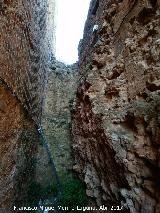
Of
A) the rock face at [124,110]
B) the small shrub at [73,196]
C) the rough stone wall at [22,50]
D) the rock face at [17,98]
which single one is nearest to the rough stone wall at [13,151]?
the rock face at [17,98]

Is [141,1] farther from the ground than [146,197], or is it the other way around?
[141,1]

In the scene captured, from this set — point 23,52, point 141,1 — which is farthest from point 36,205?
point 141,1

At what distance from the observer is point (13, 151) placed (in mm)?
5898

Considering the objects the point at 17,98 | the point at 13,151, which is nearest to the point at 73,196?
the point at 13,151

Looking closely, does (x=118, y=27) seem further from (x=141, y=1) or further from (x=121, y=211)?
(x=121, y=211)

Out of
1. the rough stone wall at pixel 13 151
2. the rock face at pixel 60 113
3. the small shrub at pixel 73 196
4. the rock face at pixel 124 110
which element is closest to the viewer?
the rock face at pixel 124 110

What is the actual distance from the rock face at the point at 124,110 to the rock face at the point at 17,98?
57.4 inches

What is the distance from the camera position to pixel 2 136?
5250 mm

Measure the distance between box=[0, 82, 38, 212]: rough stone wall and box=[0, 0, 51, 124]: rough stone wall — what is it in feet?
1.02

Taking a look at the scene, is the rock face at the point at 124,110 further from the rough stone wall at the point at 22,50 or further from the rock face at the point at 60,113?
the rock face at the point at 60,113

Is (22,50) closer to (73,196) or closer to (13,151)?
(13,151)

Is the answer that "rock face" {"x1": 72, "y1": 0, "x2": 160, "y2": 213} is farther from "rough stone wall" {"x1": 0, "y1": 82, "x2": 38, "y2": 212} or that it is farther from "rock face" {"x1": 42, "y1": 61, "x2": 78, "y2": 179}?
"rock face" {"x1": 42, "y1": 61, "x2": 78, "y2": 179}

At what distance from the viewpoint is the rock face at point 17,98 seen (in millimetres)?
5293

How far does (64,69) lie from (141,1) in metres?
6.45
